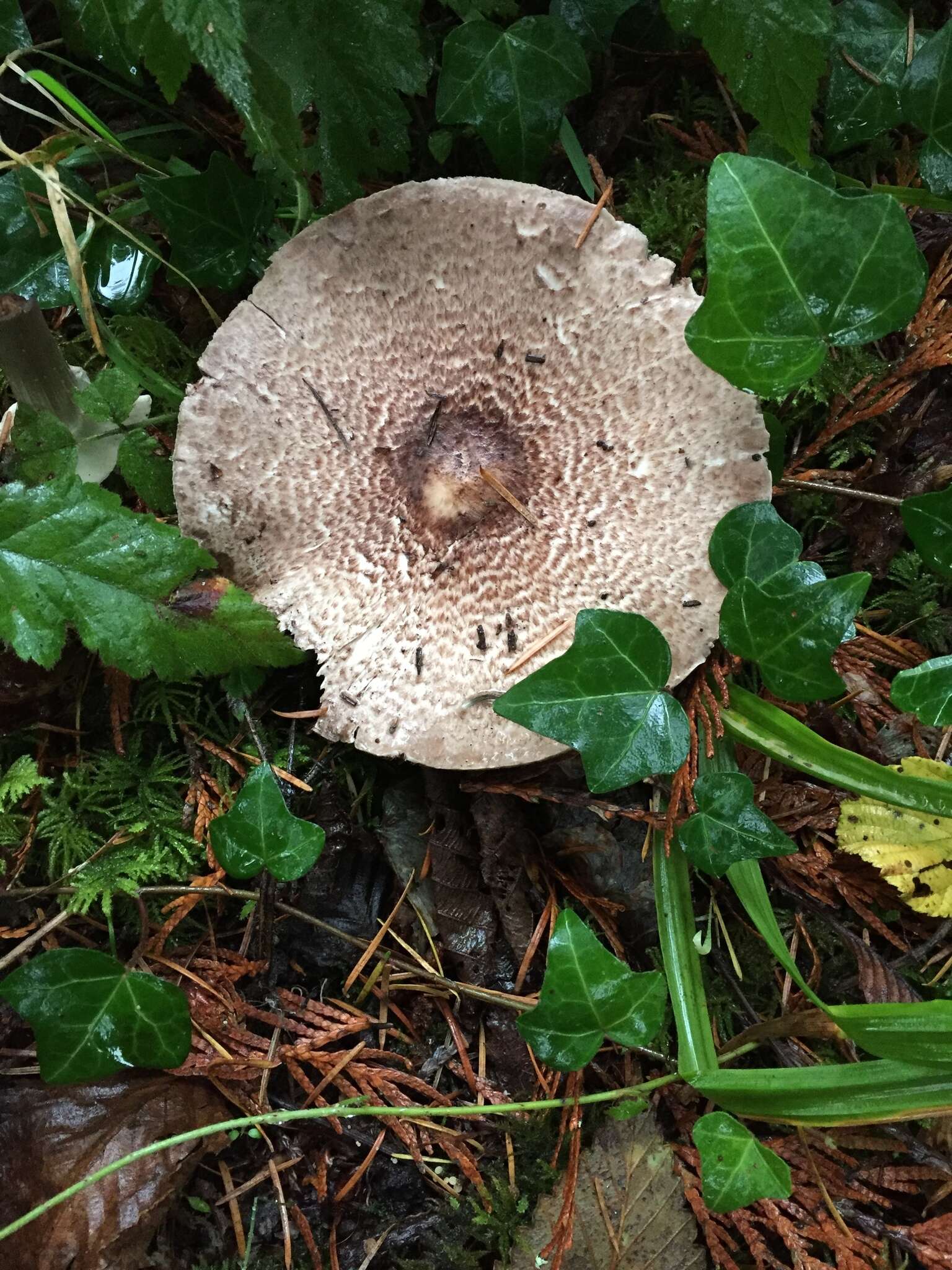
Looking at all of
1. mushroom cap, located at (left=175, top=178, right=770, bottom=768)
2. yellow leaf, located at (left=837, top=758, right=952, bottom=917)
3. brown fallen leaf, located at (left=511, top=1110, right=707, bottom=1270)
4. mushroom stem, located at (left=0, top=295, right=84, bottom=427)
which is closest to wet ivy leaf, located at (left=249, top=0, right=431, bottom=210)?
mushroom cap, located at (left=175, top=178, right=770, bottom=768)

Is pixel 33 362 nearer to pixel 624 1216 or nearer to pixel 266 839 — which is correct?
pixel 266 839

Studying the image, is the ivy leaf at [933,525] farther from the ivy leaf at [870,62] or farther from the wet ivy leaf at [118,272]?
the wet ivy leaf at [118,272]

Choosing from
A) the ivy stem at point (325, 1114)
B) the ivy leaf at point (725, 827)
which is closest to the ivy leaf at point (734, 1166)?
the ivy stem at point (325, 1114)

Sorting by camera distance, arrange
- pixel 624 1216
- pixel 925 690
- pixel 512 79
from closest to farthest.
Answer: pixel 925 690
pixel 624 1216
pixel 512 79

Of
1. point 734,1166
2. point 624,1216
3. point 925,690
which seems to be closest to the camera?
point 734,1166

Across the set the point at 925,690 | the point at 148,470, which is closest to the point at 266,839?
the point at 148,470
